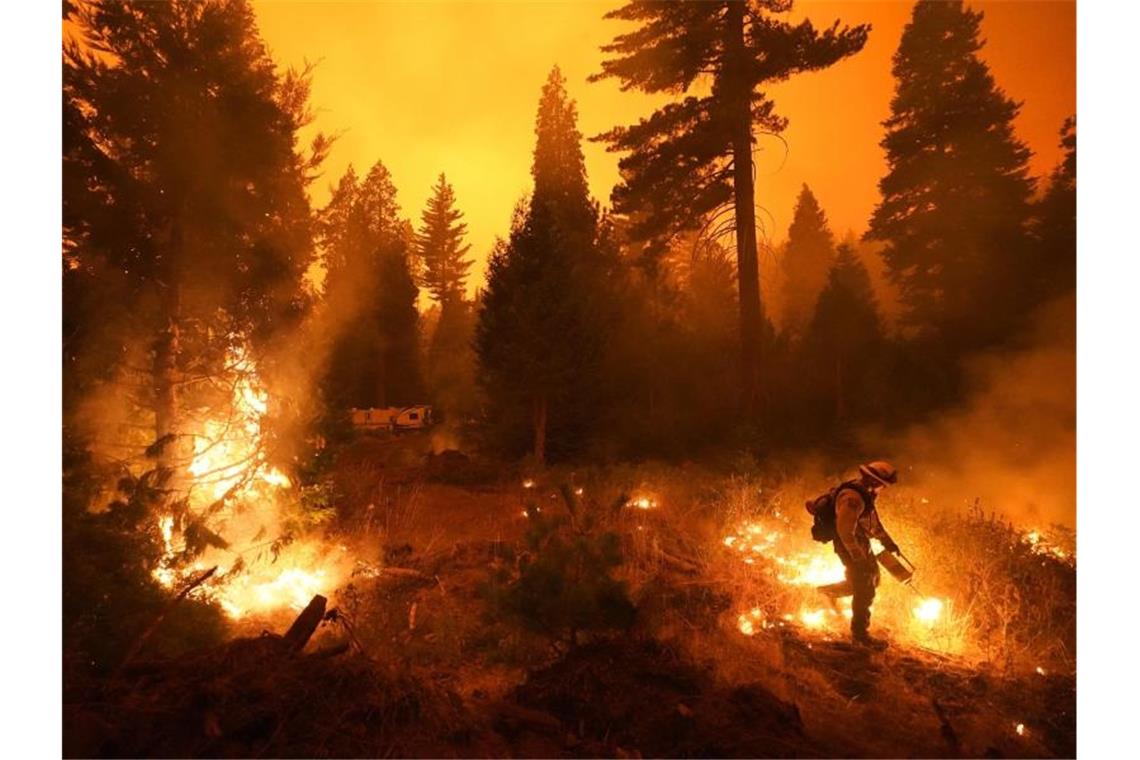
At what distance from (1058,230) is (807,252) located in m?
34.7

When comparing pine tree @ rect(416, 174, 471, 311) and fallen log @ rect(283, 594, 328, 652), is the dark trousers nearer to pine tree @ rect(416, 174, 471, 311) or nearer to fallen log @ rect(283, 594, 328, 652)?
fallen log @ rect(283, 594, 328, 652)

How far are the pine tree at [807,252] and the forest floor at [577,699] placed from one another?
46.4m

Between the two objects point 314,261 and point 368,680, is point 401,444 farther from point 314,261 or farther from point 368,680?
point 368,680

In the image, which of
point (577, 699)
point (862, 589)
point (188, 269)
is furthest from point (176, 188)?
point (862, 589)

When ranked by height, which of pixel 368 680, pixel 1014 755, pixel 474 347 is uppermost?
pixel 474 347

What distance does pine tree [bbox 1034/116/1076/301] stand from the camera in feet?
51.5

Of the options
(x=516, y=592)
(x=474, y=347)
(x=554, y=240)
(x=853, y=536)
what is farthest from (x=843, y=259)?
(x=516, y=592)

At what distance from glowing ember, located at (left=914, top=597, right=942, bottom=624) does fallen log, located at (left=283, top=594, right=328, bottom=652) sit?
19.5ft

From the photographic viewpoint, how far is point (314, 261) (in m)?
9.23

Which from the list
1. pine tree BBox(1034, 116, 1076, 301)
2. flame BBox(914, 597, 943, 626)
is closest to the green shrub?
flame BBox(914, 597, 943, 626)

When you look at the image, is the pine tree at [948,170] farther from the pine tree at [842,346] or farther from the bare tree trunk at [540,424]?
the bare tree trunk at [540,424]

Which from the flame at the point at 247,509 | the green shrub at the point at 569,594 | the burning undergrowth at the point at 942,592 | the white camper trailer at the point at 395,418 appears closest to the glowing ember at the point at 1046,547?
the burning undergrowth at the point at 942,592

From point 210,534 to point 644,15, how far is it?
13596mm

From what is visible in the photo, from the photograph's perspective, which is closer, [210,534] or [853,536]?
[853,536]
